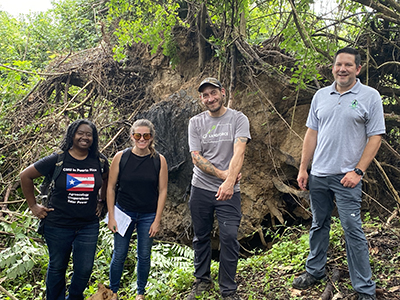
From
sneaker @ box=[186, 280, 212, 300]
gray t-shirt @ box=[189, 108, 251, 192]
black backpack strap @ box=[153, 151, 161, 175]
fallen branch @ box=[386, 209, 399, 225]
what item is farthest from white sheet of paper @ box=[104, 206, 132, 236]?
fallen branch @ box=[386, 209, 399, 225]

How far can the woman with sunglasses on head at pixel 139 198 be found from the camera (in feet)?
11.7

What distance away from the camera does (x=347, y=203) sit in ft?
10.0

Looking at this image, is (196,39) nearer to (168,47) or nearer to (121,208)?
(168,47)

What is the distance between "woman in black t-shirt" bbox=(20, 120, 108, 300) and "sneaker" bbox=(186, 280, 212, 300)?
117 cm

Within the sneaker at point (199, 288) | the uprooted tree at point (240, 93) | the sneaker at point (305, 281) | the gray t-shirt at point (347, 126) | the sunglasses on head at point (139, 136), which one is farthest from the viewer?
the uprooted tree at point (240, 93)

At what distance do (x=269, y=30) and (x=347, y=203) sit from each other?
17.7 feet

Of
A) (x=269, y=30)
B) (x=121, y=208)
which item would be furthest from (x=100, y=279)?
(x=269, y=30)

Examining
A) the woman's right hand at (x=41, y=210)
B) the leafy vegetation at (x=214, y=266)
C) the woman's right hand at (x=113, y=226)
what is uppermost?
the woman's right hand at (x=41, y=210)

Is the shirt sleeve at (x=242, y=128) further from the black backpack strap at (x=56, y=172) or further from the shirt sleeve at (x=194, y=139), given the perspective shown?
the black backpack strap at (x=56, y=172)

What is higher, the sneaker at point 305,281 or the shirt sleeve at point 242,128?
the shirt sleeve at point 242,128

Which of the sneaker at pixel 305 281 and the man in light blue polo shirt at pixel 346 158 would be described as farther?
the sneaker at pixel 305 281

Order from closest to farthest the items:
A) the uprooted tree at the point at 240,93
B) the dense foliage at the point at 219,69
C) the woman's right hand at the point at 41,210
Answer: the woman's right hand at the point at 41,210
the dense foliage at the point at 219,69
the uprooted tree at the point at 240,93

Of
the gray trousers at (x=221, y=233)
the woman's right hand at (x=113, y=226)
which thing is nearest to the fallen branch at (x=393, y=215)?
the gray trousers at (x=221, y=233)

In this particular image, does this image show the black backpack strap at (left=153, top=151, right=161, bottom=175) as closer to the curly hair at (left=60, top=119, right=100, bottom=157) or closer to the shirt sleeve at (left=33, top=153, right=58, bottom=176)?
the curly hair at (left=60, top=119, right=100, bottom=157)
